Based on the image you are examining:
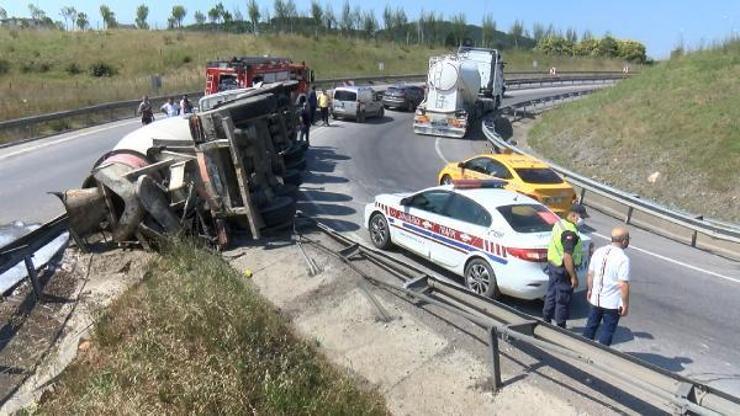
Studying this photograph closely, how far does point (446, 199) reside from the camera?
10.7 metres

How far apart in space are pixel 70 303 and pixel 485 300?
598cm

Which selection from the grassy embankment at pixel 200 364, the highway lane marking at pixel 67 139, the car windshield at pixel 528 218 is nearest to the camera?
the grassy embankment at pixel 200 364

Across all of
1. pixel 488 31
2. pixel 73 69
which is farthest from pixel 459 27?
pixel 73 69

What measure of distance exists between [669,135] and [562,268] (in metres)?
14.9

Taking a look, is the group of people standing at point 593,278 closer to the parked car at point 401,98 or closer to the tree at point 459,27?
the parked car at point 401,98

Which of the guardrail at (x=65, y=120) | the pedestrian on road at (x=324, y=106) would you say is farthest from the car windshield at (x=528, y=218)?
the pedestrian on road at (x=324, y=106)

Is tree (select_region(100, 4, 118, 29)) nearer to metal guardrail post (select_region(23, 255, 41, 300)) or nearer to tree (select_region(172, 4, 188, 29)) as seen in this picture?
tree (select_region(172, 4, 188, 29))

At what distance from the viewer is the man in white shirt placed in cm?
745

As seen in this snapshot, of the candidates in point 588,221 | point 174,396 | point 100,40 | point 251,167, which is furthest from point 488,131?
point 100,40

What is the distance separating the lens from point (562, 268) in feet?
27.4

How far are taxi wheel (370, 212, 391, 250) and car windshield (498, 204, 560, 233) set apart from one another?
2581 millimetres

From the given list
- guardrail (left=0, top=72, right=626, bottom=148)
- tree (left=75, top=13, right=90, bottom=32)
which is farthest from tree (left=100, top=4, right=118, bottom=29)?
guardrail (left=0, top=72, right=626, bottom=148)

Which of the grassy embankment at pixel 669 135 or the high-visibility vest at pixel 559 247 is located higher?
the high-visibility vest at pixel 559 247

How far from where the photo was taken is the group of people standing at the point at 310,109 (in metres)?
20.4
